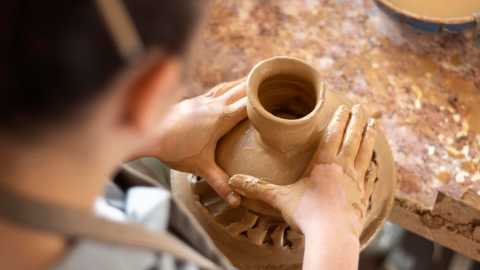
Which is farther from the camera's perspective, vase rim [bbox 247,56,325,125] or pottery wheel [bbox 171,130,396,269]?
pottery wheel [bbox 171,130,396,269]

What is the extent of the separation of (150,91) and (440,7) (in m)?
2.30

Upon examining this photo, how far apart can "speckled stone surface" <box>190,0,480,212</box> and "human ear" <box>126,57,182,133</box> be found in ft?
4.52

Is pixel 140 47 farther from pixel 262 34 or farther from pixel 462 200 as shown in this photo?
pixel 262 34

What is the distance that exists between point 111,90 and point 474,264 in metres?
2.12

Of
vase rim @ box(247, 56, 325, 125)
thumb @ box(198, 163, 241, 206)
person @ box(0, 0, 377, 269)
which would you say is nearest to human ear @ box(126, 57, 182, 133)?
person @ box(0, 0, 377, 269)

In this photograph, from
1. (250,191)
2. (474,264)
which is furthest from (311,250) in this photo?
(474,264)

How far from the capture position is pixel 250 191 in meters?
1.11

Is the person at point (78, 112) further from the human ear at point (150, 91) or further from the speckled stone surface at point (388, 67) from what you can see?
the speckled stone surface at point (388, 67)

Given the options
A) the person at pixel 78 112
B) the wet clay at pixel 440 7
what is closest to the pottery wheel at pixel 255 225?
the person at pixel 78 112

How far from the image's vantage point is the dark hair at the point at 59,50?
0.28 meters

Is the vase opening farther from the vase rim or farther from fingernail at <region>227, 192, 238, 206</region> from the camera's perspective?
fingernail at <region>227, 192, 238, 206</region>

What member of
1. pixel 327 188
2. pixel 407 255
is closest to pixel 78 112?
pixel 327 188

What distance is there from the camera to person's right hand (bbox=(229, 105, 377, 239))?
43.5 inches

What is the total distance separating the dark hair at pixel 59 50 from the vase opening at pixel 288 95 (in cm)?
75
